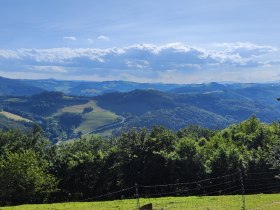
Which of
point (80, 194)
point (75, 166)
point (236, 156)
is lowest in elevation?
point (80, 194)

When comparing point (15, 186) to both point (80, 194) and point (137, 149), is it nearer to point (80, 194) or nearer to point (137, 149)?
point (80, 194)

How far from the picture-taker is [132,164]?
90875 millimetres

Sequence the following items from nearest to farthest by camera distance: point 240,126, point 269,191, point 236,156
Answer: point 269,191
point 236,156
point 240,126

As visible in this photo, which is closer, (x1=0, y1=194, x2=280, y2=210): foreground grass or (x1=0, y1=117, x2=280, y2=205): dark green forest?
(x1=0, y1=194, x2=280, y2=210): foreground grass

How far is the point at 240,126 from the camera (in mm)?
111312

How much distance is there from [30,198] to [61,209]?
32895 millimetres

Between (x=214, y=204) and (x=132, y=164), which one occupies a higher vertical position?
(x=214, y=204)

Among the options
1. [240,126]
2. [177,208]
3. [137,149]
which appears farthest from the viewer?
[240,126]

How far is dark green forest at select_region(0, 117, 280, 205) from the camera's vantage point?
82.3m

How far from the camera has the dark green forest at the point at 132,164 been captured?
82.3 m

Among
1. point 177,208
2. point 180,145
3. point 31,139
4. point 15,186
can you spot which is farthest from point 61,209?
point 31,139

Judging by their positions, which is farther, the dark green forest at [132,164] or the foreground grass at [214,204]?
the dark green forest at [132,164]

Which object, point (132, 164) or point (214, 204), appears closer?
point (214, 204)

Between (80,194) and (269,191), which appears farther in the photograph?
(80,194)
